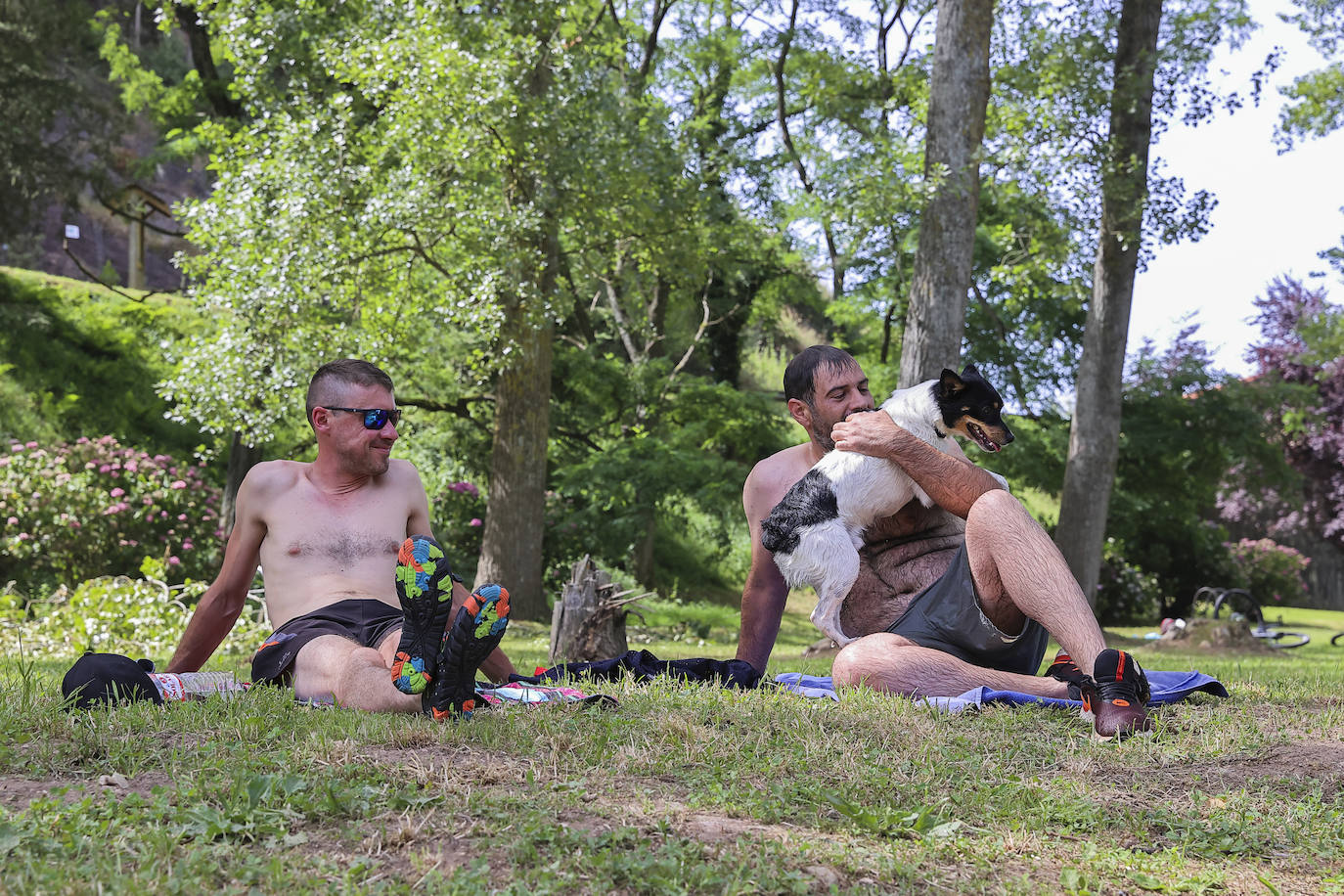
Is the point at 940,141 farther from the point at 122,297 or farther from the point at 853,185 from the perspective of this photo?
the point at 122,297

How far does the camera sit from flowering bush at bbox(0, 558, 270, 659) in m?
9.00

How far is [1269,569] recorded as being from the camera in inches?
914

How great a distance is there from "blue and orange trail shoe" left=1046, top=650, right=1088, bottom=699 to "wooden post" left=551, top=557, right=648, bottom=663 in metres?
2.82

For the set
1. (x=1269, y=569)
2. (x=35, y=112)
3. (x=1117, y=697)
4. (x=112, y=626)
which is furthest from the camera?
(x=1269, y=569)

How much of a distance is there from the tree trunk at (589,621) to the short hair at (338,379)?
7.98ft

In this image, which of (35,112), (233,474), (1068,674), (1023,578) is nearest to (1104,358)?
(1068,674)

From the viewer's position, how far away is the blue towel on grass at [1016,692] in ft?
13.2

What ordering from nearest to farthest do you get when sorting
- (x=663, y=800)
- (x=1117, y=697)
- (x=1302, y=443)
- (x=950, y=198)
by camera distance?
(x=663, y=800), (x=1117, y=697), (x=950, y=198), (x=1302, y=443)

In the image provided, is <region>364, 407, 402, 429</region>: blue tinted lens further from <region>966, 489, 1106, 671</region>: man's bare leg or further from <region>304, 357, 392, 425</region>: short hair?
<region>966, 489, 1106, 671</region>: man's bare leg

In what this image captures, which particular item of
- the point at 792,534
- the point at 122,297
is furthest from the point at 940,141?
the point at 122,297

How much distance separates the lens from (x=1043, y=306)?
18.3 meters

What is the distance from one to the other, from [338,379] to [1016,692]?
2.81m

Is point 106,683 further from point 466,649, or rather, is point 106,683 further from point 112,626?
point 112,626

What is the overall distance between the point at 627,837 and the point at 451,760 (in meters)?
0.81
